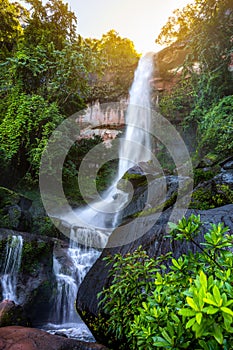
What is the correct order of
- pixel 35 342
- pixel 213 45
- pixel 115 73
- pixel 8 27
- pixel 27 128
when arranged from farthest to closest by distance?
pixel 115 73
pixel 8 27
pixel 27 128
pixel 213 45
pixel 35 342

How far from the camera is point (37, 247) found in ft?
21.1

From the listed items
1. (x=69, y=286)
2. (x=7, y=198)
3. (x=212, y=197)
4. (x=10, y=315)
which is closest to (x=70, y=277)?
(x=69, y=286)

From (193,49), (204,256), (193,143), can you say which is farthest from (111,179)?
(204,256)

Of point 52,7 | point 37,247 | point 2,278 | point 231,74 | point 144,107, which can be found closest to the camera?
point 2,278

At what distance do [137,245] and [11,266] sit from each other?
14.3ft

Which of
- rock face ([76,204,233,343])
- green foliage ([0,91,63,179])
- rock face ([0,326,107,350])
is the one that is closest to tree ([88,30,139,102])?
green foliage ([0,91,63,179])

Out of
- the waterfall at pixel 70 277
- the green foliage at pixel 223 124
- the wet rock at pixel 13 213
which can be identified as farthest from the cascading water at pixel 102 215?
the green foliage at pixel 223 124

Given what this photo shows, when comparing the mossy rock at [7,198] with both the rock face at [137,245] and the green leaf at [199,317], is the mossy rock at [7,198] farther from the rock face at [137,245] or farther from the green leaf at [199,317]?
the green leaf at [199,317]

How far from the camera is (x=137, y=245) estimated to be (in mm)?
3473

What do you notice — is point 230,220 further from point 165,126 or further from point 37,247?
point 165,126

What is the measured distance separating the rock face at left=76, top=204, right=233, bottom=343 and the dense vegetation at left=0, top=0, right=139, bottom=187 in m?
6.99

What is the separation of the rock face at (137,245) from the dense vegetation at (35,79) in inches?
275

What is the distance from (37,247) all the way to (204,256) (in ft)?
19.9

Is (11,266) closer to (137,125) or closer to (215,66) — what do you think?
(215,66)
